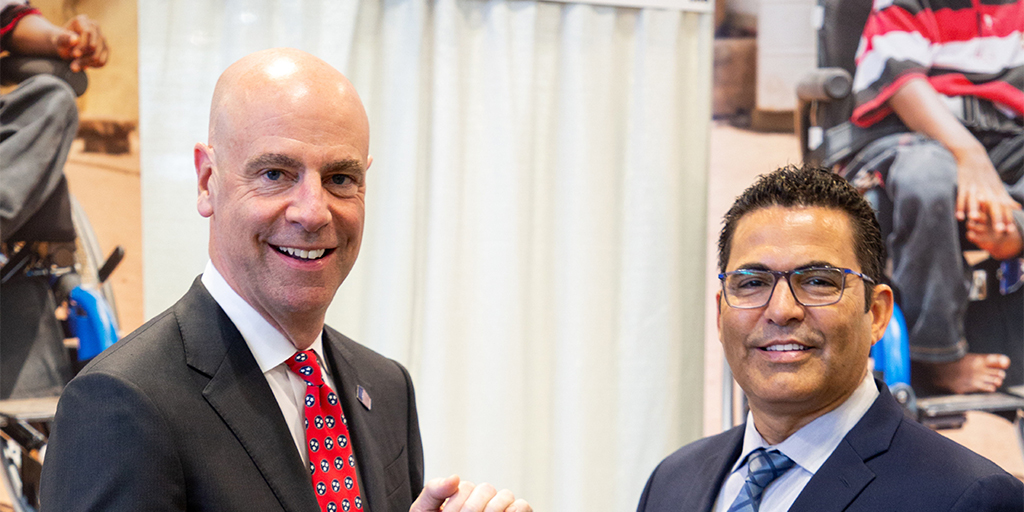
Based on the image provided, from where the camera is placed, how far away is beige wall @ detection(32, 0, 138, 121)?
231cm

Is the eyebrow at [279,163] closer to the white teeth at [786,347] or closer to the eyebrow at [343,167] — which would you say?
the eyebrow at [343,167]

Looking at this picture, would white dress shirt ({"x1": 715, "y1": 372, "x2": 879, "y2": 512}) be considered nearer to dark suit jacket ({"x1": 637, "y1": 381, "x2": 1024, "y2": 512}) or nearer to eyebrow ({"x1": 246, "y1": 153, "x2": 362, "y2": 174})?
dark suit jacket ({"x1": 637, "y1": 381, "x2": 1024, "y2": 512})

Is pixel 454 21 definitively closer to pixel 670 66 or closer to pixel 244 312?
pixel 670 66

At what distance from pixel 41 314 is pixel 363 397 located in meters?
1.33

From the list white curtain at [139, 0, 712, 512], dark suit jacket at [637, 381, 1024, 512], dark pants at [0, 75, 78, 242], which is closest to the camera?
dark suit jacket at [637, 381, 1024, 512]

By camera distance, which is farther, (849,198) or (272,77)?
(849,198)

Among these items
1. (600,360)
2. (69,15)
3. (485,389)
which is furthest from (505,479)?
(69,15)

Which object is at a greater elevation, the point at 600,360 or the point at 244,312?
the point at 244,312

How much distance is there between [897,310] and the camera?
259 cm

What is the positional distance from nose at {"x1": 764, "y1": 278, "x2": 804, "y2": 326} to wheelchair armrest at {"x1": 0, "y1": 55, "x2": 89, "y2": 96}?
201 centimetres

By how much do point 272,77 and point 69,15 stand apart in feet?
4.66

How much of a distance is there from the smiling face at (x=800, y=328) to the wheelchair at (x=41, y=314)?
1842mm

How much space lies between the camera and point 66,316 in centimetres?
231

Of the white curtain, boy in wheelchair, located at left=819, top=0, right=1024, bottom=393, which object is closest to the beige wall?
the white curtain
